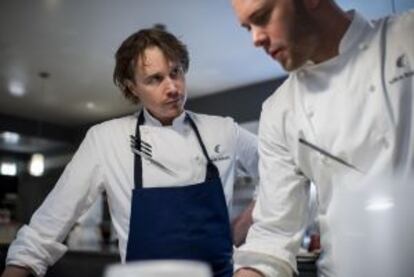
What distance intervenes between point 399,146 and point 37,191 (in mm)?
947

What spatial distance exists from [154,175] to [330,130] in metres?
0.44

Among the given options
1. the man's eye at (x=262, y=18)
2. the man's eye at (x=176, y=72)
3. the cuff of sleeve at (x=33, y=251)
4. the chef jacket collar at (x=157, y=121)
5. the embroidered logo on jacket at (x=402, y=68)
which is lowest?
the cuff of sleeve at (x=33, y=251)

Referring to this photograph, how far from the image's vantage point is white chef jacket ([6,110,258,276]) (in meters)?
0.99

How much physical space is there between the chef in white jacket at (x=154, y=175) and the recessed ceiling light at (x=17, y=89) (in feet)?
1.75

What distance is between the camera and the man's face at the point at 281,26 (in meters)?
0.80

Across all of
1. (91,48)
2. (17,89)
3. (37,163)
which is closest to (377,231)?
(37,163)

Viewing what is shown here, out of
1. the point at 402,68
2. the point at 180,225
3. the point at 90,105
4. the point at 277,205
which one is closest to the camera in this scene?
the point at 402,68

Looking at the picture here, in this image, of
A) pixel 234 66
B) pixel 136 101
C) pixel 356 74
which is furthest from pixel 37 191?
pixel 234 66

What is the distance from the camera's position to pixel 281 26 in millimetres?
810

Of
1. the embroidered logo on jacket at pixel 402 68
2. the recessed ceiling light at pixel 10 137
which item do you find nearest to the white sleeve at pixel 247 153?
the embroidered logo on jacket at pixel 402 68

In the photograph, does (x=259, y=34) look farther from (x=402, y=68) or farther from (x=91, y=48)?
(x=91, y=48)

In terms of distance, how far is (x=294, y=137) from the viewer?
2.86 ft

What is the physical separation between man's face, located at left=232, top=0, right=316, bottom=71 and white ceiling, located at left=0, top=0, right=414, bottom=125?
22.3 inches

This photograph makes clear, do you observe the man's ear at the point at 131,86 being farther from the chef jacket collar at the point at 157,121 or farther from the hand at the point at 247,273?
the hand at the point at 247,273
